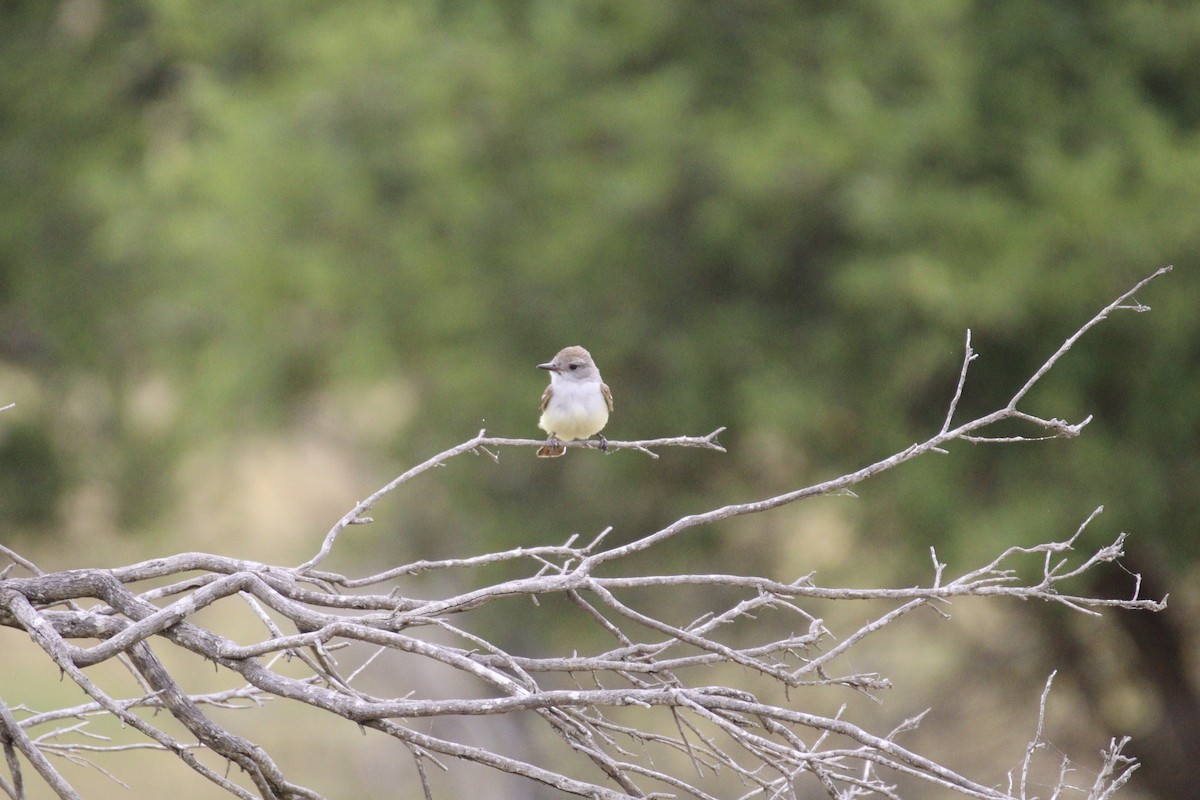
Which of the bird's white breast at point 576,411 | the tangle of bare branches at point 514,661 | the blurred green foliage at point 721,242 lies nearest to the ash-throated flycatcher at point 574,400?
the bird's white breast at point 576,411

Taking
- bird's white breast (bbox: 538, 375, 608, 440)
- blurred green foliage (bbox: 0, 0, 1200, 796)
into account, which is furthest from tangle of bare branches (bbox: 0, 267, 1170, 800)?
blurred green foliage (bbox: 0, 0, 1200, 796)

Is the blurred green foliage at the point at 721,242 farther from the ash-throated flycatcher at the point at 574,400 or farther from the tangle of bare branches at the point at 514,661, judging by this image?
the tangle of bare branches at the point at 514,661

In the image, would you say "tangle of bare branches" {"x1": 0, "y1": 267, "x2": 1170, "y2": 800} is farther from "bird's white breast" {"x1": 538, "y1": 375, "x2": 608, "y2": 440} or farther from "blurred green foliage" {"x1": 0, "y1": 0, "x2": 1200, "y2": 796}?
"blurred green foliage" {"x1": 0, "y1": 0, "x2": 1200, "y2": 796}

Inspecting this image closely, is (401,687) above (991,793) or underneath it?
above

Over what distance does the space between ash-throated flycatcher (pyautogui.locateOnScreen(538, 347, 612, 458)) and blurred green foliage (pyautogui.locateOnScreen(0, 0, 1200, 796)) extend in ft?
11.8

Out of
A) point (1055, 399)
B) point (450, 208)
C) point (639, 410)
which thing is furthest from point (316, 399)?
point (1055, 399)

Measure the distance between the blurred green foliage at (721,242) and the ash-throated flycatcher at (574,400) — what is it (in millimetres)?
3598

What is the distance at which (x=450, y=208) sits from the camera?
33.6 ft

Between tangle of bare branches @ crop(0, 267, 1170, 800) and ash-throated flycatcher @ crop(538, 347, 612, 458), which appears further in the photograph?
ash-throated flycatcher @ crop(538, 347, 612, 458)

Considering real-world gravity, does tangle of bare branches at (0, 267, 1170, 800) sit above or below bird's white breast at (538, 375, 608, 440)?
below

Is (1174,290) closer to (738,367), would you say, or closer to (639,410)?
(738,367)

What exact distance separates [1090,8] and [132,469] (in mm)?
9609

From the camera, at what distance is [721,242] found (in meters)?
9.59

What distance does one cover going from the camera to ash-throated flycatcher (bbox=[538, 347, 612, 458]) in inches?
207
